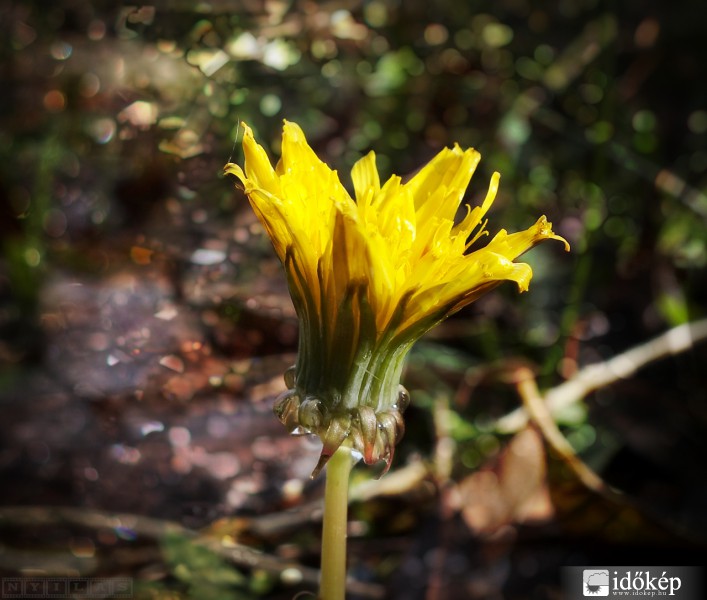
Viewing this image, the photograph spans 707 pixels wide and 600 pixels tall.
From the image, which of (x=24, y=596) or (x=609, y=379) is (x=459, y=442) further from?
(x=24, y=596)

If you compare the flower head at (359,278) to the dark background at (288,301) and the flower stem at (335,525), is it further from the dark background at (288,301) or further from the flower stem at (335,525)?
the dark background at (288,301)

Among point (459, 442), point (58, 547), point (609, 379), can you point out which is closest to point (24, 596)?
point (58, 547)

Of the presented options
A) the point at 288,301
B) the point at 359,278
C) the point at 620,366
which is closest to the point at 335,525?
the point at 359,278

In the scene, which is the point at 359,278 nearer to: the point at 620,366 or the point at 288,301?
the point at 288,301

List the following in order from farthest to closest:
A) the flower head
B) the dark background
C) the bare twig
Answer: the bare twig
the dark background
the flower head

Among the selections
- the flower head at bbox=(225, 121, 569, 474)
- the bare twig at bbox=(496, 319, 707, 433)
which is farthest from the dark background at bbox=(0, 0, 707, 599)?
the flower head at bbox=(225, 121, 569, 474)

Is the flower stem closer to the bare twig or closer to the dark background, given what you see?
the dark background
